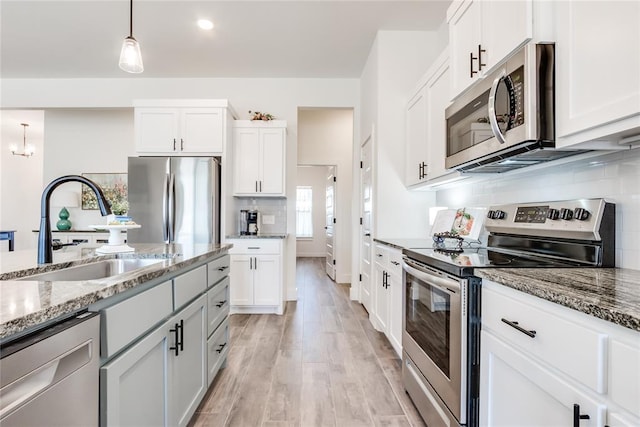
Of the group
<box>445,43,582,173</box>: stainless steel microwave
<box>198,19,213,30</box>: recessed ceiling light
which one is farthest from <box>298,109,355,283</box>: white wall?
<box>445,43,582,173</box>: stainless steel microwave

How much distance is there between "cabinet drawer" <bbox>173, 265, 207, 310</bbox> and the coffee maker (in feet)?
7.69

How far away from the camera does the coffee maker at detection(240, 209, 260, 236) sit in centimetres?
421

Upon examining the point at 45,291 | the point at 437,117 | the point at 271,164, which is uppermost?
the point at 437,117

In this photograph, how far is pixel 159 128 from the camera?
12.3 feet

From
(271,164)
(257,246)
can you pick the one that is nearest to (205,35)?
(271,164)

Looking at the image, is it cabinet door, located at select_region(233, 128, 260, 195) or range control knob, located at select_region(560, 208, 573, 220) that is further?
cabinet door, located at select_region(233, 128, 260, 195)

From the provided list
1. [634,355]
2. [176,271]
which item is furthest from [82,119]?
[634,355]

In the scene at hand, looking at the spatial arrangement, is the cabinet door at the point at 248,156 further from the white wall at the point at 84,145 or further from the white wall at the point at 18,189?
the white wall at the point at 18,189

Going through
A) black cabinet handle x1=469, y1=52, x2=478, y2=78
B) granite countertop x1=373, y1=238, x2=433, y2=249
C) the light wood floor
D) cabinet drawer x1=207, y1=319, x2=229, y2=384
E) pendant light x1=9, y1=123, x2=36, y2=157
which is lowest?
the light wood floor

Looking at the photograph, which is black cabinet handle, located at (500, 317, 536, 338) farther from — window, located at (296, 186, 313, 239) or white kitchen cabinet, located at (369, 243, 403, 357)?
window, located at (296, 186, 313, 239)

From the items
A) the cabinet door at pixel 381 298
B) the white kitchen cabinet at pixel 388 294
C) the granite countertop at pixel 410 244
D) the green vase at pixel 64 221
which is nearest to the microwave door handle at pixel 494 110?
the granite countertop at pixel 410 244

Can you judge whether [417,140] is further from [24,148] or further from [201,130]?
[24,148]

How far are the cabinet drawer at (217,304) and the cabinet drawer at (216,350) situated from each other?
6cm

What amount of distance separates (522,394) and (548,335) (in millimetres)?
252
